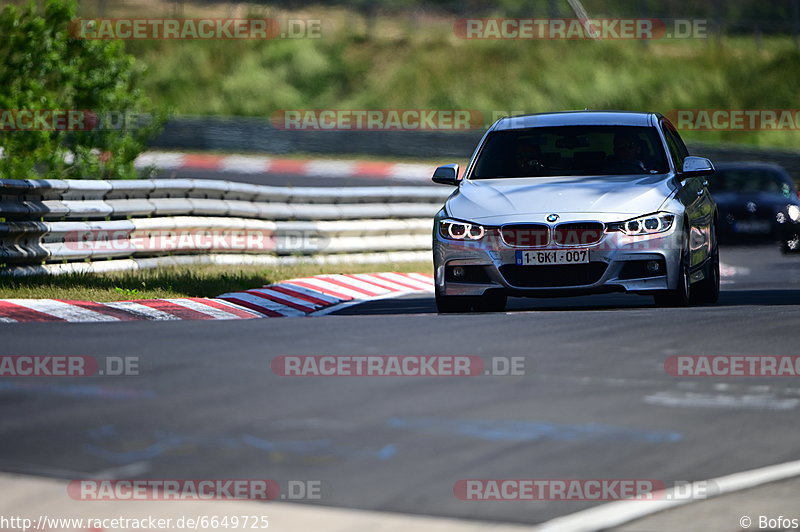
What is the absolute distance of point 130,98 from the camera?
2008cm

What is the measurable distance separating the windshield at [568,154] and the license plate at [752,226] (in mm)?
9837

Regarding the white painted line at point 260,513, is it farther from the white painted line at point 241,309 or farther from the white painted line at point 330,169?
the white painted line at point 330,169

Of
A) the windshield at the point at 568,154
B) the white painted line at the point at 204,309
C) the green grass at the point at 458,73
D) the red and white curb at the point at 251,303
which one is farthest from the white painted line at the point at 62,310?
the green grass at the point at 458,73

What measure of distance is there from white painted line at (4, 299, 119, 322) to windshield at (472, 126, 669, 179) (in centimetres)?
336

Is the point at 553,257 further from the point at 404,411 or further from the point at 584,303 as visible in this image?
the point at 404,411

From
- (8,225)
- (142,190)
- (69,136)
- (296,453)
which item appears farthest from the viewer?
(69,136)

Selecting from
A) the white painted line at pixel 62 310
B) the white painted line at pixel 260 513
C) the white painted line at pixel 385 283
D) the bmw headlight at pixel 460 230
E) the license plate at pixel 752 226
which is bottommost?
the license plate at pixel 752 226

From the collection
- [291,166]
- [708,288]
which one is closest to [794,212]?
[708,288]

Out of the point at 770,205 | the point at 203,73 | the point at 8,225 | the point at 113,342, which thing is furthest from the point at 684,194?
the point at 203,73

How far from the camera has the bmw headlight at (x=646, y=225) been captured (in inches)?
422

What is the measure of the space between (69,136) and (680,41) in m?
34.6

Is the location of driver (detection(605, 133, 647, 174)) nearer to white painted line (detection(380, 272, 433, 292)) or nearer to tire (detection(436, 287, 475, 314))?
tire (detection(436, 287, 475, 314))

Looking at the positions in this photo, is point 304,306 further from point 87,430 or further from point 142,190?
point 87,430

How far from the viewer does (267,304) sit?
1302 centimetres
